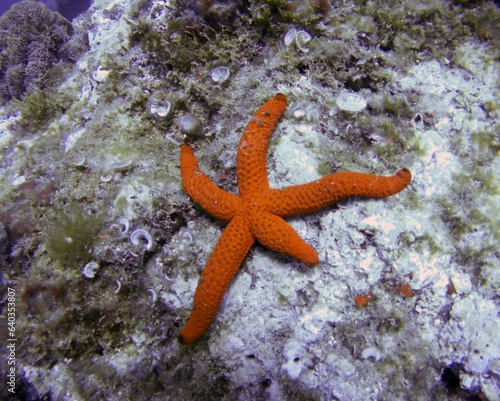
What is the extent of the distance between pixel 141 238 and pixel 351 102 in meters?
3.13

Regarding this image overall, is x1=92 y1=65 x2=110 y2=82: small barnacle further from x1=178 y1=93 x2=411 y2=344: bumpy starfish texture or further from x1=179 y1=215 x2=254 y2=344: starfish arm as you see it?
x1=179 y1=215 x2=254 y2=344: starfish arm

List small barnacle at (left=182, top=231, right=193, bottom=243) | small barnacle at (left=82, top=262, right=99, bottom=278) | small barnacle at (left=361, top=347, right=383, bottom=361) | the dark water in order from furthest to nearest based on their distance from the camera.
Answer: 1. the dark water
2. small barnacle at (left=182, top=231, right=193, bottom=243)
3. small barnacle at (left=82, top=262, right=99, bottom=278)
4. small barnacle at (left=361, top=347, right=383, bottom=361)

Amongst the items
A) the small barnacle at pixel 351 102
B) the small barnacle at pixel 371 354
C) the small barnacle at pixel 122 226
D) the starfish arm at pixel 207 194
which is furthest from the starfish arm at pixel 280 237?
the small barnacle at pixel 351 102

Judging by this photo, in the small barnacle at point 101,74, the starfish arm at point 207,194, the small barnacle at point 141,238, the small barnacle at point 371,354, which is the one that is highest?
the small barnacle at point 101,74

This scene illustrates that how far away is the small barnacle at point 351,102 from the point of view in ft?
12.5

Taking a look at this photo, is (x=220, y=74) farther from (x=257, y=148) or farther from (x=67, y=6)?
(x=67, y=6)

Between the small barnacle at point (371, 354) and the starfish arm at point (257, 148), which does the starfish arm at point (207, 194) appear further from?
the small barnacle at point (371, 354)

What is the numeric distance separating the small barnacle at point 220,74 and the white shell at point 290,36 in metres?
0.90

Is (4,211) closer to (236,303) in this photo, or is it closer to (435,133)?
(236,303)

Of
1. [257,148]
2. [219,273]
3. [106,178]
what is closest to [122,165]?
[106,178]

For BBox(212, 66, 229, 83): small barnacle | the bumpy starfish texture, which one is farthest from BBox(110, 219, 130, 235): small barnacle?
BBox(212, 66, 229, 83): small barnacle

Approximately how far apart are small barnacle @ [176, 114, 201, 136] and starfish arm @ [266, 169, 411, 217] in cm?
149

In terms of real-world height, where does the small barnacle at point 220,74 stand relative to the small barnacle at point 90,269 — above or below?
above

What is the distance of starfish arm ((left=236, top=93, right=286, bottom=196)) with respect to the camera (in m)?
3.49
